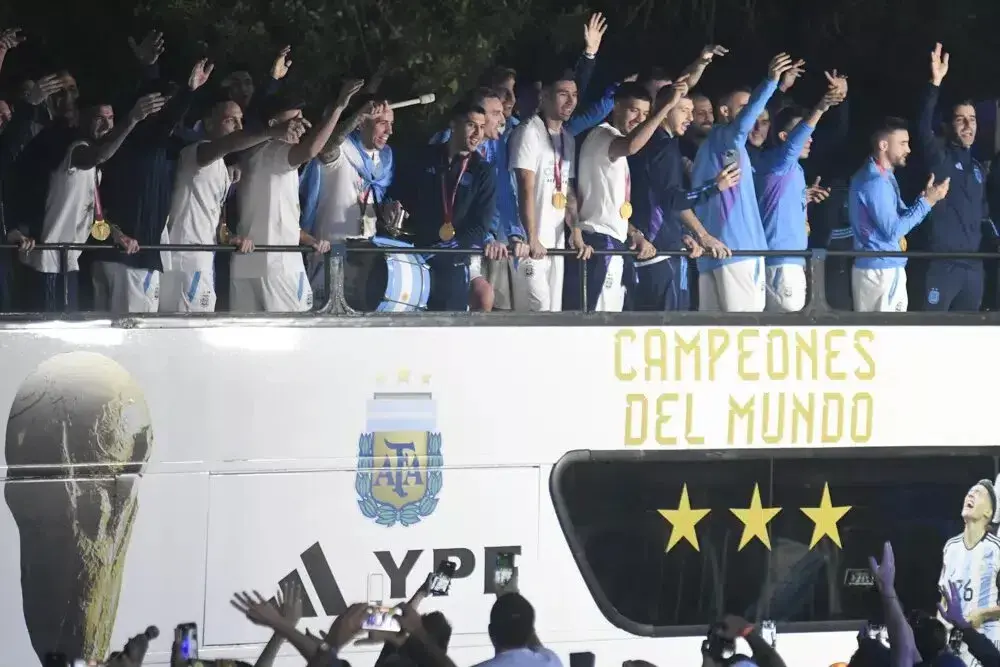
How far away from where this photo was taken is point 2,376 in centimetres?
545

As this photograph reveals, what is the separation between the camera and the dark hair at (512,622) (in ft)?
18.1

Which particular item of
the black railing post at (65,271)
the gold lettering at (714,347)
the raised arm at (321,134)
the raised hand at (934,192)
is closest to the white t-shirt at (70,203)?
the black railing post at (65,271)

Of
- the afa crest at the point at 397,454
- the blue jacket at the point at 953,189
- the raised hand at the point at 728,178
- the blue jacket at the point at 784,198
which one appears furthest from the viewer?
the blue jacket at the point at 953,189

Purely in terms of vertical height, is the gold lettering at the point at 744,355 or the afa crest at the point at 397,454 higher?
the gold lettering at the point at 744,355

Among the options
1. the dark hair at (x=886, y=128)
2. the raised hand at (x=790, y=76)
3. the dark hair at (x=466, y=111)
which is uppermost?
the raised hand at (x=790, y=76)

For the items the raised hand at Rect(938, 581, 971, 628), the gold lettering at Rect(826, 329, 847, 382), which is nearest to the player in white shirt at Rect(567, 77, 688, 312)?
the gold lettering at Rect(826, 329, 847, 382)

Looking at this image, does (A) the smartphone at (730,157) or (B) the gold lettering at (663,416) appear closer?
(B) the gold lettering at (663,416)

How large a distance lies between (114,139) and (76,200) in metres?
0.36

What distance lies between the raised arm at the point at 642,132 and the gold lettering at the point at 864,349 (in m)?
1.37

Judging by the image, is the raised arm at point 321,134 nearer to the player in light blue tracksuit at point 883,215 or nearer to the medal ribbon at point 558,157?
the medal ribbon at point 558,157

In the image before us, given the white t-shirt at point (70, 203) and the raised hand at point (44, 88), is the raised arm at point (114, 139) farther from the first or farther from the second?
the raised hand at point (44, 88)

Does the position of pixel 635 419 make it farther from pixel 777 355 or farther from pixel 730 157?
pixel 730 157

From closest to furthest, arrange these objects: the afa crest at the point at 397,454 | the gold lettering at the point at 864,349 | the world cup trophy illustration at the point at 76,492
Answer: the world cup trophy illustration at the point at 76,492 < the afa crest at the point at 397,454 < the gold lettering at the point at 864,349

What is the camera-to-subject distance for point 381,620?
19.2 ft
